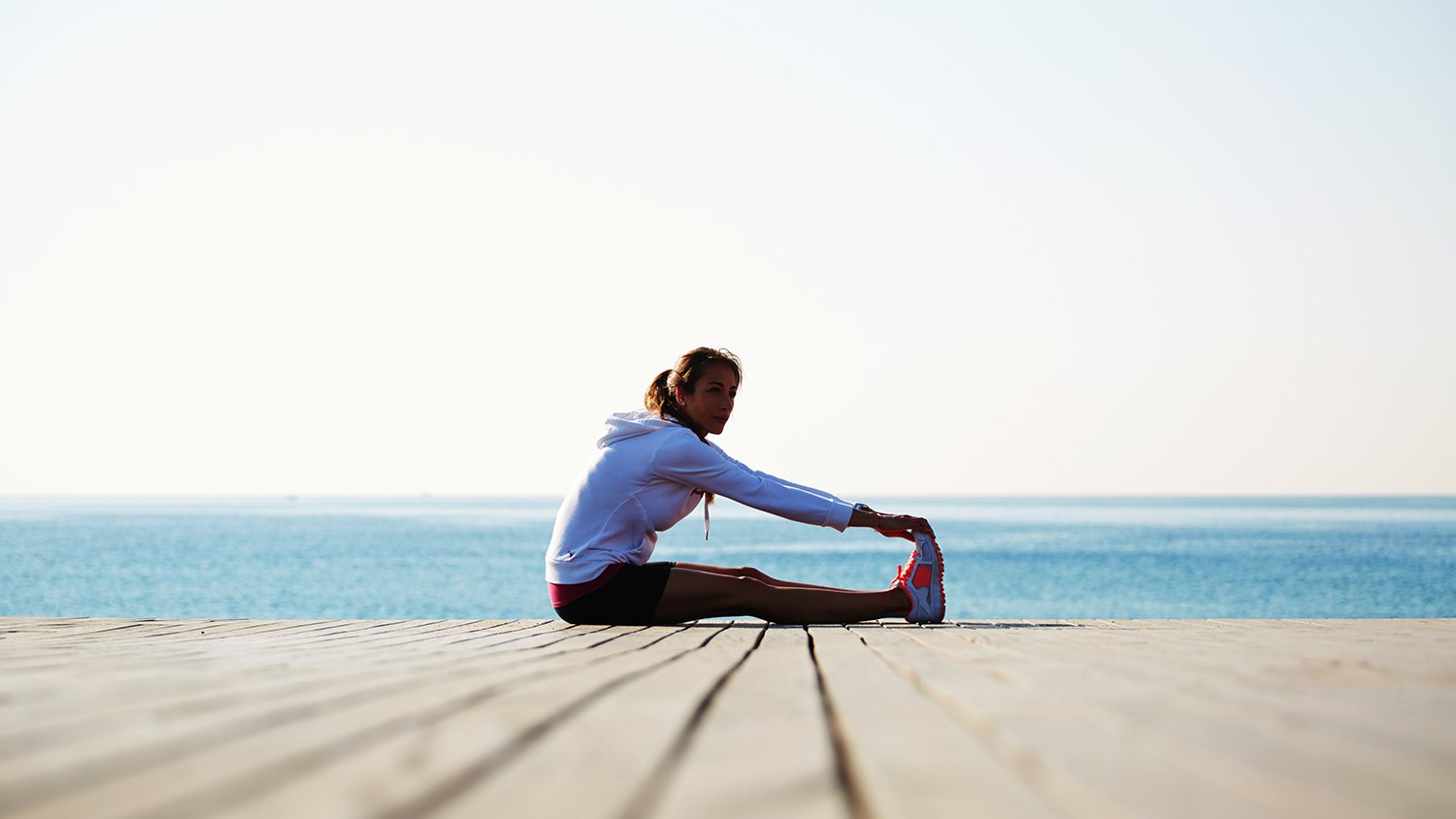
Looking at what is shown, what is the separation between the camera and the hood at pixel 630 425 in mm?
4727

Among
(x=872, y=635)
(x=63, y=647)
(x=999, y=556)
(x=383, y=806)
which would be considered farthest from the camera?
(x=999, y=556)

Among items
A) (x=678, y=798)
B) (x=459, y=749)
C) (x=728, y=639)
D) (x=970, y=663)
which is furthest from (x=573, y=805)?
(x=728, y=639)

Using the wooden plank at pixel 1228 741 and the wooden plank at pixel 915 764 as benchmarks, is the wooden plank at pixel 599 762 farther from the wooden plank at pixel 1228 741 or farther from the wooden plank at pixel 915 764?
the wooden plank at pixel 1228 741

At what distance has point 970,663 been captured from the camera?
277 centimetres

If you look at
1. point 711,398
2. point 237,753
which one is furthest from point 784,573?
point 237,753

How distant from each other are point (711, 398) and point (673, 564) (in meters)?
0.74

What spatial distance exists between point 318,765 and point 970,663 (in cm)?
175

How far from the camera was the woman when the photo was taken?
4586 mm

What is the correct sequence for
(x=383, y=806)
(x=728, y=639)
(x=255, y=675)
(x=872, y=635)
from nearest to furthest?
(x=383, y=806)
(x=255, y=675)
(x=728, y=639)
(x=872, y=635)

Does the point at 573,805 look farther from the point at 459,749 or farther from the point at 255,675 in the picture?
the point at 255,675

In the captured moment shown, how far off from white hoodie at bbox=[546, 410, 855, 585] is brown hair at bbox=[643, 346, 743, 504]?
195 millimetres

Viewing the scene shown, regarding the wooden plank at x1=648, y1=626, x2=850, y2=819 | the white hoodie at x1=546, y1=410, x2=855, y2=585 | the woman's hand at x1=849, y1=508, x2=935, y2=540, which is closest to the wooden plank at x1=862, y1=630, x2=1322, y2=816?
the wooden plank at x1=648, y1=626, x2=850, y2=819

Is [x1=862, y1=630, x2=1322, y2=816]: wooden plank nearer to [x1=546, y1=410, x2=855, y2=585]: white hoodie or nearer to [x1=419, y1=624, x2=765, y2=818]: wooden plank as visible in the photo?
[x1=419, y1=624, x2=765, y2=818]: wooden plank

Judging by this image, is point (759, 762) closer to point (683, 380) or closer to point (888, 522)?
point (888, 522)
